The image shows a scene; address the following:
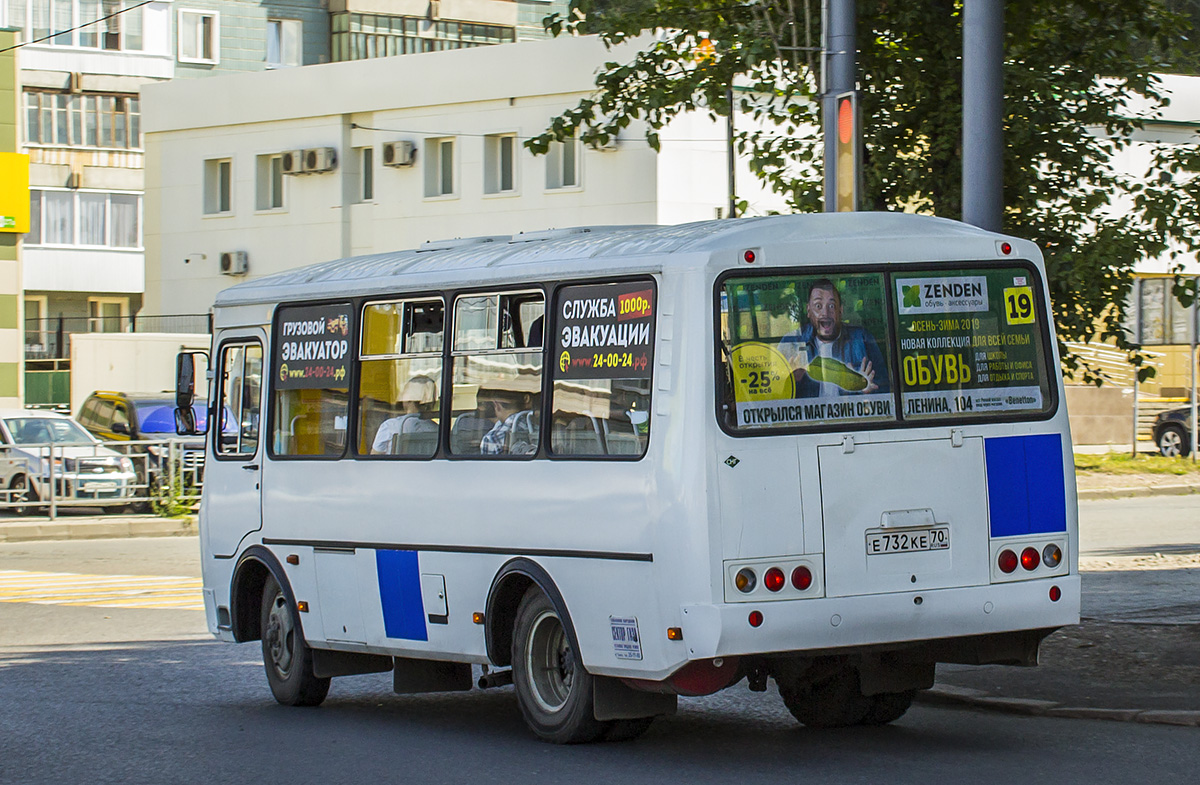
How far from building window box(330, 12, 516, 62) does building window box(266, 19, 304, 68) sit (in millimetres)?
1425

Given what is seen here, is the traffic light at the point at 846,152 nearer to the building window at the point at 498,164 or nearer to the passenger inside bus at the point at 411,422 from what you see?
the passenger inside bus at the point at 411,422

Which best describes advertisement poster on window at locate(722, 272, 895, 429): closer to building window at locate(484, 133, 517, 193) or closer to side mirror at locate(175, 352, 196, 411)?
side mirror at locate(175, 352, 196, 411)

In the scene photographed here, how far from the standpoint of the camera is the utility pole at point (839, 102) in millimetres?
11930

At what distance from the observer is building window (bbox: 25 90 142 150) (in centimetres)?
6088

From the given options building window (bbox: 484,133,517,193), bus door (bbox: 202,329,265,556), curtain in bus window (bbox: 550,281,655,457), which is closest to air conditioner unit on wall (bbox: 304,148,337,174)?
building window (bbox: 484,133,517,193)

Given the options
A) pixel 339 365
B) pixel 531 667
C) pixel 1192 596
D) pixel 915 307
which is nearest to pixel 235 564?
pixel 339 365

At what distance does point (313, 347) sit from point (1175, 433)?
27760 millimetres

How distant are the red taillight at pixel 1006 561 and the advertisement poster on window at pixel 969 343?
693 mm

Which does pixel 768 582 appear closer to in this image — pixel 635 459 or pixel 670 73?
pixel 635 459

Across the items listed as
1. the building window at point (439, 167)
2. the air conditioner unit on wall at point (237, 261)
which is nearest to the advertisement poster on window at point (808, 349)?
the building window at point (439, 167)

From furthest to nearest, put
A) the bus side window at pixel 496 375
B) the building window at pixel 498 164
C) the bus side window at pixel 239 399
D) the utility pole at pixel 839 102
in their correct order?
the building window at pixel 498 164
the utility pole at pixel 839 102
the bus side window at pixel 239 399
the bus side window at pixel 496 375

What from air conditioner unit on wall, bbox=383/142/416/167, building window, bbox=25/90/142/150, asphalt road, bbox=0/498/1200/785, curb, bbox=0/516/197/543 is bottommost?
asphalt road, bbox=0/498/1200/785

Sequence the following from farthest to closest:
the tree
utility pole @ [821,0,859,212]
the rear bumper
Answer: the tree < utility pole @ [821,0,859,212] < the rear bumper

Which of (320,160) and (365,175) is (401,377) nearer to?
(320,160)
